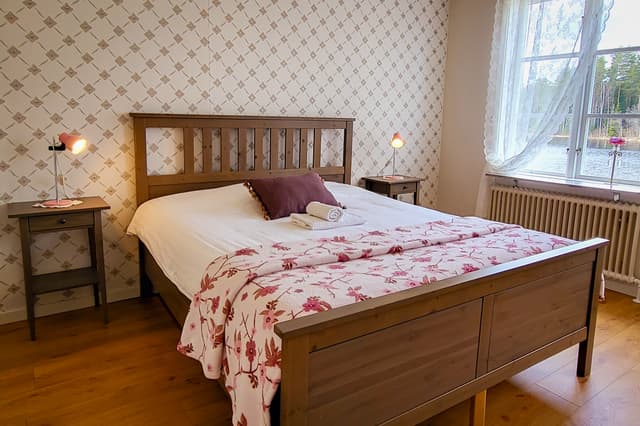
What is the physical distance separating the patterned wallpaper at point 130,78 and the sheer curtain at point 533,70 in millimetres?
984

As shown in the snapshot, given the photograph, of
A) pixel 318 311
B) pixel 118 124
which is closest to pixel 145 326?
pixel 118 124

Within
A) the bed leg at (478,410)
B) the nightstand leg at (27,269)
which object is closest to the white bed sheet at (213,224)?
the nightstand leg at (27,269)

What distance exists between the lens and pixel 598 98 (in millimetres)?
3723

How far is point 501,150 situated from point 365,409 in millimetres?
3337

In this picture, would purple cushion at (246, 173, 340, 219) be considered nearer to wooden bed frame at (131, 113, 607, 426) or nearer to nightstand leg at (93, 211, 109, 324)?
wooden bed frame at (131, 113, 607, 426)

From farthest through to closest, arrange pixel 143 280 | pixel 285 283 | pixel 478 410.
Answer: pixel 143 280
pixel 478 410
pixel 285 283

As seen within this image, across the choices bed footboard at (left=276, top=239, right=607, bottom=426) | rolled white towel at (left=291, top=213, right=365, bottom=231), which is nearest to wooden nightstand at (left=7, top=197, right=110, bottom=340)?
rolled white towel at (left=291, top=213, right=365, bottom=231)

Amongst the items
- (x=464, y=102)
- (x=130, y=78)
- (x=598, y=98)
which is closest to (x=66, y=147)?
(x=130, y=78)

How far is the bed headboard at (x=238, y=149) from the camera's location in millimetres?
3156

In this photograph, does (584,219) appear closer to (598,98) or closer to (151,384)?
(598,98)

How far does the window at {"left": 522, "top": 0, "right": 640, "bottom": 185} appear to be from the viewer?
3525 millimetres

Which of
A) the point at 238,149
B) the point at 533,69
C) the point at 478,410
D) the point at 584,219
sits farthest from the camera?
the point at 533,69

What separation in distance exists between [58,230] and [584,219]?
3.72 m

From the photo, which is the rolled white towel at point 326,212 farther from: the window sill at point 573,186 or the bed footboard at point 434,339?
the window sill at point 573,186
